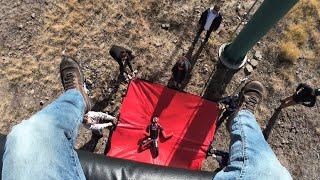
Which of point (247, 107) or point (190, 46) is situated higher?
point (190, 46)

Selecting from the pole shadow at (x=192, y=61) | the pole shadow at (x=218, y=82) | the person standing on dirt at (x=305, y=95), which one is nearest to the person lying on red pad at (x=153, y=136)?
the pole shadow at (x=192, y=61)

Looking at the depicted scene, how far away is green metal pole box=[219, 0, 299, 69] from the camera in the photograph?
5.33 meters

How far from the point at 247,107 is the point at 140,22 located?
3.42 metres

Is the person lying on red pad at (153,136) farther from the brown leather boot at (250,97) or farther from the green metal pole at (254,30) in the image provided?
the green metal pole at (254,30)

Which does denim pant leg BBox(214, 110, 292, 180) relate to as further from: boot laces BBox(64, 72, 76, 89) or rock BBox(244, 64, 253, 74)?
rock BBox(244, 64, 253, 74)

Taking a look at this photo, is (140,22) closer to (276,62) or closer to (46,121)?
(276,62)

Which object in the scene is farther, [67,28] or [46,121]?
[67,28]

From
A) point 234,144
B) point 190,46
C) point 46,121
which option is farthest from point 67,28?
point 234,144

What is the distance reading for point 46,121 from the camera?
3.71m

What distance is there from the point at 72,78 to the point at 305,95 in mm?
4619

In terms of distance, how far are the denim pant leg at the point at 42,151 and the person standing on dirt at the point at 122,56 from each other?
3441 millimetres

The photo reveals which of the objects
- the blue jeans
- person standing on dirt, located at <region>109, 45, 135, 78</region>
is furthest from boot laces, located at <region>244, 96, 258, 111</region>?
person standing on dirt, located at <region>109, 45, 135, 78</region>

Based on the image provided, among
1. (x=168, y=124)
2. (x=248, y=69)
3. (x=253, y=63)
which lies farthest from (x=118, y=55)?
(x=253, y=63)

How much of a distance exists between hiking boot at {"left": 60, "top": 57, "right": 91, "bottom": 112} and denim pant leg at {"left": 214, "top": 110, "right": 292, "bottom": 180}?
3.00 metres
